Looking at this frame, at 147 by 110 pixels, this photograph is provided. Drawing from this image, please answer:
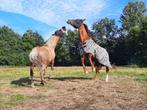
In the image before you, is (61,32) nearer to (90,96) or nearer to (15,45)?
(90,96)

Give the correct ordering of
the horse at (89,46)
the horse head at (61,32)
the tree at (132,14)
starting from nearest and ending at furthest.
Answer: the horse at (89,46)
the horse head at (61,32)
the tree at (132,14)

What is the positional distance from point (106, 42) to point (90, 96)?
78.4 metres

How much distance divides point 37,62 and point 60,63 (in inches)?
2556

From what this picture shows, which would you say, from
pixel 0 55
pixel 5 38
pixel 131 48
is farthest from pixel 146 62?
pixel 5 38

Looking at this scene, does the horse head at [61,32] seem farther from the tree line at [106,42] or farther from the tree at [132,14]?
the tree at [132,14]

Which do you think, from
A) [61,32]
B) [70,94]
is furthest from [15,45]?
[70,94]

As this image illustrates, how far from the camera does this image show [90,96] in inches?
533

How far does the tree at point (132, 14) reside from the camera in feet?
306

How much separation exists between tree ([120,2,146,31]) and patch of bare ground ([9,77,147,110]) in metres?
77.6

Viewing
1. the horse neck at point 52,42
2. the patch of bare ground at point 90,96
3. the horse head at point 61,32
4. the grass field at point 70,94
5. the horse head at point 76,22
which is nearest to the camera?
the patch of bare ground at point 90,96

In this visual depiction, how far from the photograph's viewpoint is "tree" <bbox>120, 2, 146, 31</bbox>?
306ft

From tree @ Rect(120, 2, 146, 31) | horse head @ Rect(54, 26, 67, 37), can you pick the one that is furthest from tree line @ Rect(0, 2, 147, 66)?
horse head @ Rect(54, 26, 67, 37)

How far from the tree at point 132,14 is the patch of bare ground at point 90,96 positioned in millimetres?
77570

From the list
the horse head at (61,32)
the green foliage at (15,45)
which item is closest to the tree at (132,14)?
the green foliage at (15,45)
